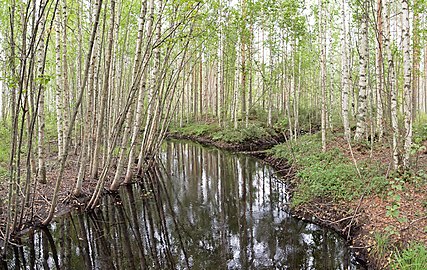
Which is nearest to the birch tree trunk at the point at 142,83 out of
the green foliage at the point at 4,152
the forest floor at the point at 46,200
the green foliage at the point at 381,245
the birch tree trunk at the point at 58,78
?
the forest floor at the point at 46,200

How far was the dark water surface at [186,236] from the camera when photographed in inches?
202

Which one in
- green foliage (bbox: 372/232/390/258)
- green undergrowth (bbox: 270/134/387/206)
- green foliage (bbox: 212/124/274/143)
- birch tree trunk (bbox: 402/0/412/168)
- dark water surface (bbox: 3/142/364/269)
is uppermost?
birch tree trunk (bbox: 402/0/412/168)

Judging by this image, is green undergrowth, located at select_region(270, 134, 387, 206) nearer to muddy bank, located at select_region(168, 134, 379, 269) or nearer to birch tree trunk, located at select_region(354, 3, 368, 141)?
muddy bank, located at select_region(168, 134, 379, 269)

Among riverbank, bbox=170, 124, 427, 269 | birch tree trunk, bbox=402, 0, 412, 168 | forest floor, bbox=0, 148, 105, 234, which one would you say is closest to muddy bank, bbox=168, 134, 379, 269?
riverbank, bbox=170, 124, 427, 269

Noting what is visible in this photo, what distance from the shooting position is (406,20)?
260 inches

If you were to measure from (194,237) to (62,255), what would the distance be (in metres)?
2.28

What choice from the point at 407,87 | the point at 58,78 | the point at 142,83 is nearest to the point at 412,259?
the point at 407,87

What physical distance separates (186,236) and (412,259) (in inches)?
146

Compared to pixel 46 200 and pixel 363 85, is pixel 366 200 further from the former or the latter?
pixel 46 200

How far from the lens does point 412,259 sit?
13.2ft

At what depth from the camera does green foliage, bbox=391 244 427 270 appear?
12.6 feet

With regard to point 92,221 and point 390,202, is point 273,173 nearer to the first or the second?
point 390,202

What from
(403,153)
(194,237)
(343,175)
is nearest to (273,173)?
(343,175)

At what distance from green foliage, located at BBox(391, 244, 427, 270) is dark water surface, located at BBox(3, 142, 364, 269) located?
96cm
